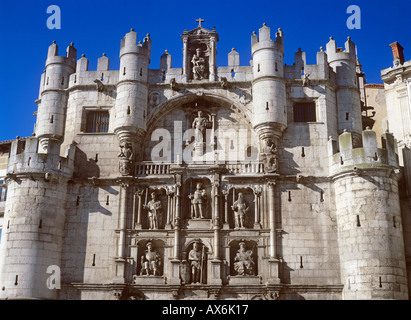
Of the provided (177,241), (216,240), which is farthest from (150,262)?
(216,240)

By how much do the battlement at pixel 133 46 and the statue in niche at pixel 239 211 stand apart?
9.52 meters

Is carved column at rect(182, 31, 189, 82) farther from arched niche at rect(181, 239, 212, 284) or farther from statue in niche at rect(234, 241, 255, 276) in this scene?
statue in niche at rect(234, 241, 255, 276)

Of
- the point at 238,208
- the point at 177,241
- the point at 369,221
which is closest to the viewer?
the point at 369,221

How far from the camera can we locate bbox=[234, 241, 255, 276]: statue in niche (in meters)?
27.1

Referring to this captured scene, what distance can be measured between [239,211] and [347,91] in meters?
8.85

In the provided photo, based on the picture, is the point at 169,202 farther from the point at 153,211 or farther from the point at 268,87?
the point at 268,87

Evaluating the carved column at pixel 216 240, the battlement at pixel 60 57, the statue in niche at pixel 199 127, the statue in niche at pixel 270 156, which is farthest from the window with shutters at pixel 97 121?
the statue in niche at pixel 270 156

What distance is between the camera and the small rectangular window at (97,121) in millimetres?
31078

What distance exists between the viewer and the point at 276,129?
29.4 meters

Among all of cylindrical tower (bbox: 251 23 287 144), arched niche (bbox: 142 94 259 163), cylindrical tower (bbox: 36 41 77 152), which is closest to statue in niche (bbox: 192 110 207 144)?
arched niche (bbox: 142 94 259 163)

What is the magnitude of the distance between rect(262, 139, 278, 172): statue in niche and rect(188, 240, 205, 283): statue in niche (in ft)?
16.6

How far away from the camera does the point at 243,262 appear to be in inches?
1068

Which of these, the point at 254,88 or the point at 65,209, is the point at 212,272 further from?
the point at 254,88
